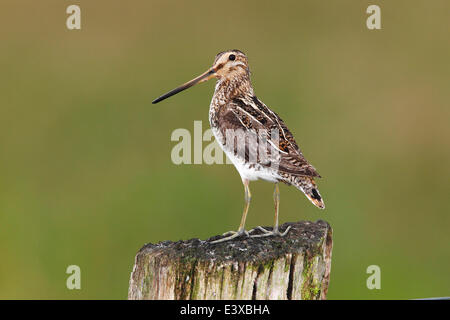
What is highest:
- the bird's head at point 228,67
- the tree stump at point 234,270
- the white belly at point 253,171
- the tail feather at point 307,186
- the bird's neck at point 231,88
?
the bird's head at point 228,67

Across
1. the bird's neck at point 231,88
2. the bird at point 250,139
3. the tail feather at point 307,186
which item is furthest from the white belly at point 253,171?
the bird's neck at point 231,88

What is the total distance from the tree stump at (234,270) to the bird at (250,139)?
255mm

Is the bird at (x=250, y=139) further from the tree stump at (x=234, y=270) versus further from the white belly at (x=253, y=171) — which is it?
the tree stump at (x=234, y=270)

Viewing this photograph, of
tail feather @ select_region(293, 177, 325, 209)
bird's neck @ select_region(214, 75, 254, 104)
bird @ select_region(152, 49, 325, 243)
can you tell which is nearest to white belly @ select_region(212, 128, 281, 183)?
bird @ select_region(152, 49, 325, 243)

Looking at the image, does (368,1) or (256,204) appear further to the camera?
(368,1)

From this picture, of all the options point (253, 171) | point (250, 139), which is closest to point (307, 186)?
point (253, 171)

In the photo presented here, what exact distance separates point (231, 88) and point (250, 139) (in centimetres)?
59

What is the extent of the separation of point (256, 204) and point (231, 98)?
351 cm

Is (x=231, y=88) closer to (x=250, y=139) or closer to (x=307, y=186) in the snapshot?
(x=250, y=139)

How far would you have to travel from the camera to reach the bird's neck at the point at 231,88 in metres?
5.34
